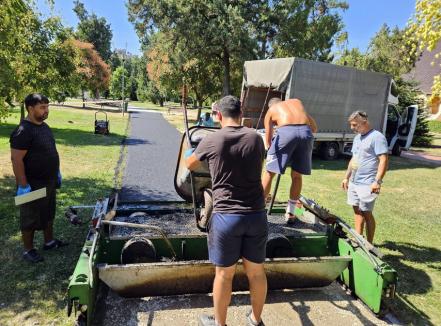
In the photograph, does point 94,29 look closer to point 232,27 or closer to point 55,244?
point 232,27

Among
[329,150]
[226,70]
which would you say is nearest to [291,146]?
[329,150]

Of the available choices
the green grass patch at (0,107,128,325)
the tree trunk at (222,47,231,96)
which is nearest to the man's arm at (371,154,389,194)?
the green grass patch at (0,107,128,325)

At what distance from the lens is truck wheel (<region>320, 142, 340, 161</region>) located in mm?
14070

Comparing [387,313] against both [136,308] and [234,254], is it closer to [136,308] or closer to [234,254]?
[234,254]

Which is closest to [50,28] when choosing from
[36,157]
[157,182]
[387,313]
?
[157,182]

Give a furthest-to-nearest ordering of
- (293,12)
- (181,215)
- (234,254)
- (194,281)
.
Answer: (293,12) → (181,215) → (194,281) → (234,254)

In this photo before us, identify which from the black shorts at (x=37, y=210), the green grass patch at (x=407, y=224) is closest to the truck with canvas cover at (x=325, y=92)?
the green grass patch at (x=407, y=224)

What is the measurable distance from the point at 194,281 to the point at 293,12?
21488mm

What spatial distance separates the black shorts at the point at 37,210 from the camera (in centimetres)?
434

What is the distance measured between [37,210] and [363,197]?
397cm

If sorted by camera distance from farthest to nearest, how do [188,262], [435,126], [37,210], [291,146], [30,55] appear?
[435,126], [30,55], [291,146], [37,210], [188,262]

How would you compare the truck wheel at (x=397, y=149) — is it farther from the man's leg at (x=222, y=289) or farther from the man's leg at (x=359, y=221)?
the man's leg at (x=222, y=289)

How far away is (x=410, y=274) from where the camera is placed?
4.74m

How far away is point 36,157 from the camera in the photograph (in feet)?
14.1
